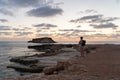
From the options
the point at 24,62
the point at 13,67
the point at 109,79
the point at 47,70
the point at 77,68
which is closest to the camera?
the point at 109,79

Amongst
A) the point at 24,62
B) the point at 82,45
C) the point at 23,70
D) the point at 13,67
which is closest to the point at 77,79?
the point at 82,45

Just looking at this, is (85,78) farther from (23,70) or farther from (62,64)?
(23,70)

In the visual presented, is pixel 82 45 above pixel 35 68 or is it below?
above

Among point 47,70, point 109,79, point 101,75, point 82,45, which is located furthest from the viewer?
point 82,45

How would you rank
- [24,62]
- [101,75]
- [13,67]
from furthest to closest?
[24,62]
[13,67]
[101,75]

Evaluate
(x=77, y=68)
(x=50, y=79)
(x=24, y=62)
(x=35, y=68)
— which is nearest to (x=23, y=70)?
(x=35, y=68)

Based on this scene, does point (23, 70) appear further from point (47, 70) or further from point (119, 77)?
point (119, 77)

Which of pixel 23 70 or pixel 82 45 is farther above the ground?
pixel 82 45

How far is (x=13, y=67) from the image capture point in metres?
34.8

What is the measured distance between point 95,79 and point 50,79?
2.54 metres

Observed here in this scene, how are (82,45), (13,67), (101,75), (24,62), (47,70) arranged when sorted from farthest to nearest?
(24,62) → (13,67) → (82,45) → (47,70) → (101,75)

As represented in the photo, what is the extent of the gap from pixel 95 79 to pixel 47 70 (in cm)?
695

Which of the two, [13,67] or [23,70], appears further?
[13,67]

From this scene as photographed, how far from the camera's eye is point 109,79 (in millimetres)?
14672
